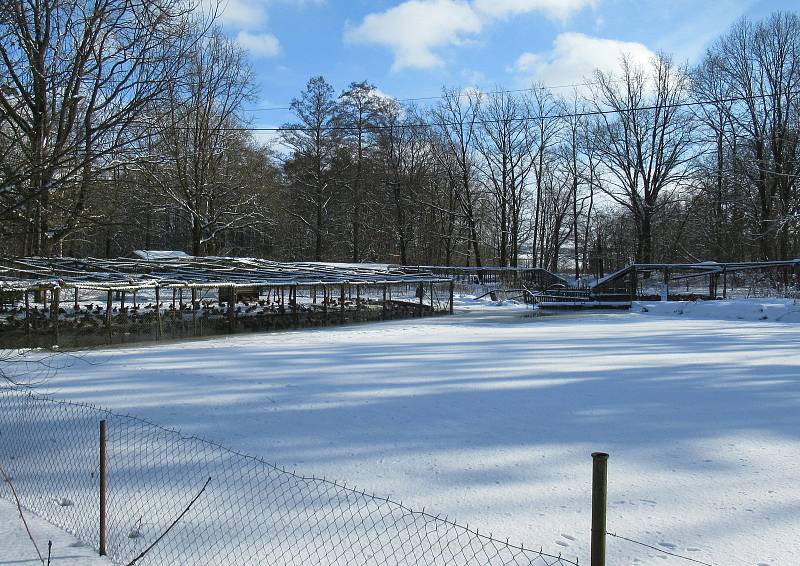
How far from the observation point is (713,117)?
39.4 metres

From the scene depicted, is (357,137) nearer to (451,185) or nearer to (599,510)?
(451,185)

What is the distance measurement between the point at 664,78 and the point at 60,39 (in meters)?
44.1

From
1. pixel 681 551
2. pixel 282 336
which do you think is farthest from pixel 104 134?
pixel 282 336

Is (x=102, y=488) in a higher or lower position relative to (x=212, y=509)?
higher

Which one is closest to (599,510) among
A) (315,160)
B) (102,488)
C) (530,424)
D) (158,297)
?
(102,488)

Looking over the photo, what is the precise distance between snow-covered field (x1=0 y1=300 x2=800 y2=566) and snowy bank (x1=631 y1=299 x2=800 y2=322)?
8842 millimetres

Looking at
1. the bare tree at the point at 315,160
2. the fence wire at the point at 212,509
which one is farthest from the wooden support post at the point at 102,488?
the bare tree at the point at 315,160

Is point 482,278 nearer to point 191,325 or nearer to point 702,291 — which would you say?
point 702,291

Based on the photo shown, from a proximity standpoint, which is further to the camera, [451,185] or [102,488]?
[451,185]

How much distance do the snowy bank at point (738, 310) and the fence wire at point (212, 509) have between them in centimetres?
2039

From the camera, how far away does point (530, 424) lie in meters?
6.69

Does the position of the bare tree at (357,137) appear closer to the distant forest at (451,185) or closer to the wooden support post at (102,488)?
the distant forest at (451,185)

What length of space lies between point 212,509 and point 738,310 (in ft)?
71.6

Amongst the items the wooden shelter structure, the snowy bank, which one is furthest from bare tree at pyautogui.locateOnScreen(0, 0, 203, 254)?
the snowy bank
